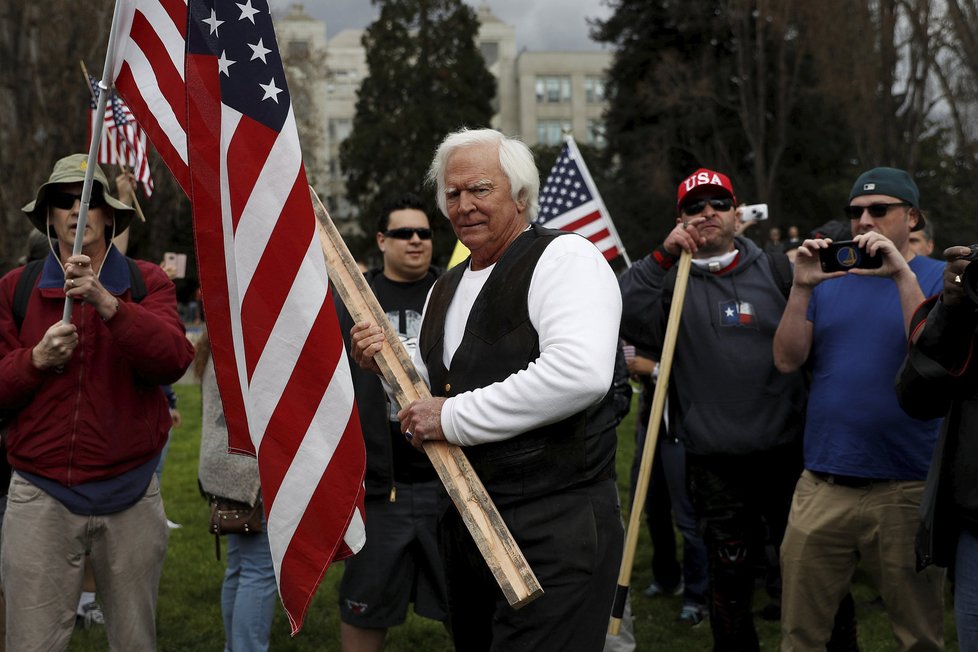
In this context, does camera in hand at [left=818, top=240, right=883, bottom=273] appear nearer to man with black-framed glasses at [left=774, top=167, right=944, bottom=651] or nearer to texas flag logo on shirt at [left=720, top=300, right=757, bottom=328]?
man with black-framed glasses at [left=774, top=167, right=944, bottom=651]

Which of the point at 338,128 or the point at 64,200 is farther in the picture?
the point at 338,128

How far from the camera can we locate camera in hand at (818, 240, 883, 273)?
4.17 meters

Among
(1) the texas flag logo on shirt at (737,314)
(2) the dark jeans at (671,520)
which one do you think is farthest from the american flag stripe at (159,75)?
(2) the dark jeans at (671,520)

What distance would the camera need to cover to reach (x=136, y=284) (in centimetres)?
433

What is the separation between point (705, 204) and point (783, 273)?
1.69 ft

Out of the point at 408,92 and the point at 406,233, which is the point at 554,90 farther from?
the point at 406,233

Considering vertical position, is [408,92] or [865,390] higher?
[408,92]

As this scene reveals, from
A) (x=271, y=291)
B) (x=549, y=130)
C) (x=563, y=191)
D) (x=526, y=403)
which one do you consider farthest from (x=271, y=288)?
(x=549, y=130)

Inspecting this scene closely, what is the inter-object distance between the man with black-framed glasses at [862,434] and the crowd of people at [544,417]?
1 cm

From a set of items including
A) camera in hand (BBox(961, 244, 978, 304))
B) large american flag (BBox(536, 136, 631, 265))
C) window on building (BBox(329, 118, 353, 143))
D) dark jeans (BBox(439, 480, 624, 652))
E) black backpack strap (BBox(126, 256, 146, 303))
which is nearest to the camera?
dark jeans (BBox(439, 480, 624, 652))

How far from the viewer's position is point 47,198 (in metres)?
4.26

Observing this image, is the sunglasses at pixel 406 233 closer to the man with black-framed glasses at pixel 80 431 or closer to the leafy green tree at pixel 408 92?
the man with black-framed glasses at pixel 80 431

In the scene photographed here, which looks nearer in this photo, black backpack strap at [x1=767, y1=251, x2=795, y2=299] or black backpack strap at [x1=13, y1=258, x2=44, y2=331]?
black backpack strap at [x1=13, y1=258, x2=44, y2=331]

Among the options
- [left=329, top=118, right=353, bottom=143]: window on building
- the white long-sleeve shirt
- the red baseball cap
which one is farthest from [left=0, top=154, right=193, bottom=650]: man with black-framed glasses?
[left=329, top=118, right=353, bottom=143]: window on building
